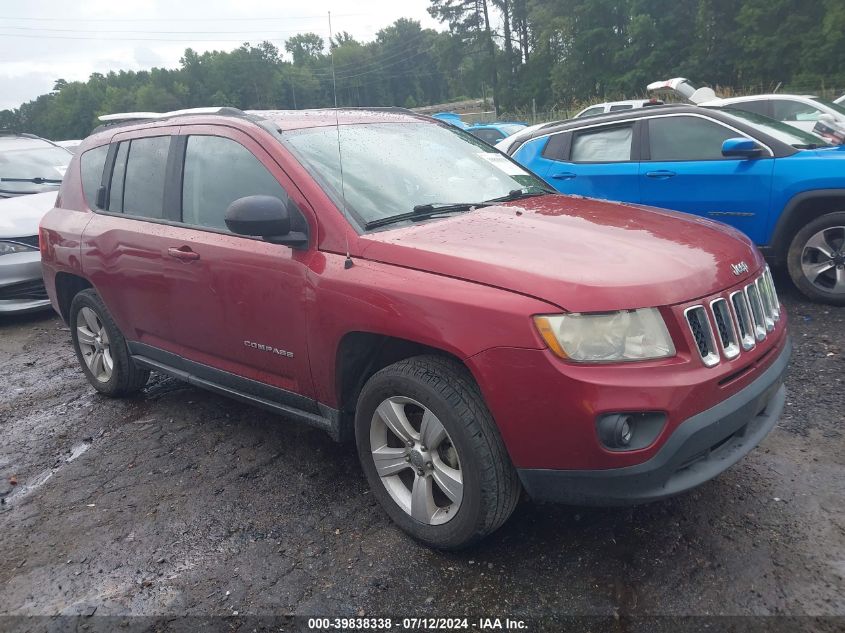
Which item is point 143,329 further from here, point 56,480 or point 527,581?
point 527,581

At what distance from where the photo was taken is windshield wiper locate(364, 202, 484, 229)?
3.02 m

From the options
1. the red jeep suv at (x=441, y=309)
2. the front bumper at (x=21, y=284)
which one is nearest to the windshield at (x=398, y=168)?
the red jeep suv at (x=441, y=309)

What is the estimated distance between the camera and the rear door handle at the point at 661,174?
616 centimetres

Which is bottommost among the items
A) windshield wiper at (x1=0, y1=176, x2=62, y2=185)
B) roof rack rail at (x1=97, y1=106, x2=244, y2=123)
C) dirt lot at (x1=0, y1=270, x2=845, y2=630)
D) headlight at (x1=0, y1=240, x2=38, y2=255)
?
dirt lot at (x1=0, y1=270, x2=845, y2=630)

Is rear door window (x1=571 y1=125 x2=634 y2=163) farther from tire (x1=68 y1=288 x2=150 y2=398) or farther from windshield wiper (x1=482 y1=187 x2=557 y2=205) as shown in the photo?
tire (x1=68 y1=288 x2=150 y2=398)

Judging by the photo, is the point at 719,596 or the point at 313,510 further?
the point at 313,510

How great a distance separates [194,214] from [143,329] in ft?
3.10

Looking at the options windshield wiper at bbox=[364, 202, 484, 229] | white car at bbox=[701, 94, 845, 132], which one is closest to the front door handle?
windshield wiper at bbox=[364, 202, 484, 229]

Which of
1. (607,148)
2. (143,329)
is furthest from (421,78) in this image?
(143,329)

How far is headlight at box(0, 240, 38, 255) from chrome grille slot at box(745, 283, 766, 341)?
23.4 ft

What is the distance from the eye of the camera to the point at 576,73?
5019 cm

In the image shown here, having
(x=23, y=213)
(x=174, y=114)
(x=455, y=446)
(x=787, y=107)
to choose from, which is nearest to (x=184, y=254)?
(x=174, y=114)

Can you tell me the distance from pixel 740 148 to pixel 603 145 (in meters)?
1.47

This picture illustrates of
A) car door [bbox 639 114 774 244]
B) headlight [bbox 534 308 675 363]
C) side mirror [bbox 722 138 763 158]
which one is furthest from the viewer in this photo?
car door [bbox 639 114 774 244]
